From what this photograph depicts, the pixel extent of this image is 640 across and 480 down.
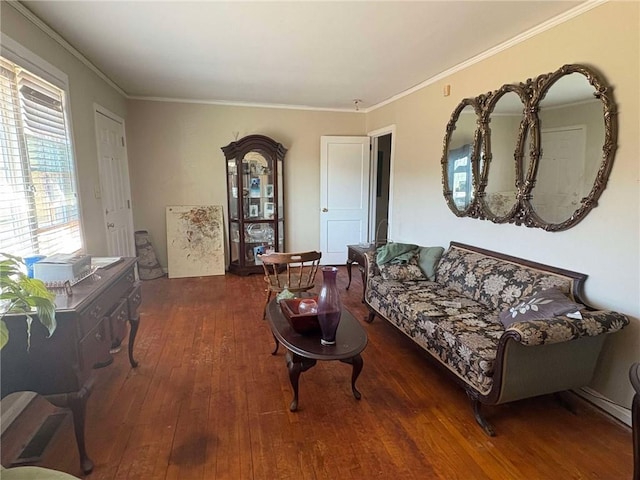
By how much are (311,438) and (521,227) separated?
6.99 feet

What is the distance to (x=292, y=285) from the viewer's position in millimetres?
3578

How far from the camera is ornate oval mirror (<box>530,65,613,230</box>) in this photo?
2.17 metres

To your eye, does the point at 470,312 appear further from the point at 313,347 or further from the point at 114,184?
the point at 114,184

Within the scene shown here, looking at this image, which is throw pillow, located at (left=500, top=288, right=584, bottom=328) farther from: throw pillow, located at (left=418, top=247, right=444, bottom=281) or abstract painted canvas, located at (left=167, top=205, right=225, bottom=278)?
abstract painted canvas, located at (left=167, top=205, right=225, bottom=278)

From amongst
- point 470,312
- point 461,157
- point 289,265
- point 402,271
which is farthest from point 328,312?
point 461,157

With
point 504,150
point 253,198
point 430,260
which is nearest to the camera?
point 504,150

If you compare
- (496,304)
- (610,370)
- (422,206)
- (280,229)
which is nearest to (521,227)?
(496,304)

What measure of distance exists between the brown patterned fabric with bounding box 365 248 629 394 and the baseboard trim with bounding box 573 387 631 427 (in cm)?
59

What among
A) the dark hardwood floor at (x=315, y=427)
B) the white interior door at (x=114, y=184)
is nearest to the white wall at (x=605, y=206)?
the dark hardwood floor at (x=315, y=427)

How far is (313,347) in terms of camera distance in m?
2.04

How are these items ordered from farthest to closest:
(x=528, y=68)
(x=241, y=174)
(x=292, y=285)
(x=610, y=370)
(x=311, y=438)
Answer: (x=241, y=174) < (x=292, y=285) < (x=528, y=68) < (x=610, y=370) < (x=311, y=438)

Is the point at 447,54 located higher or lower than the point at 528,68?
higher

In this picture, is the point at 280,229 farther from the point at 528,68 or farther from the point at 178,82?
the point at 528,68

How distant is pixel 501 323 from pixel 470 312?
0.79 ft
